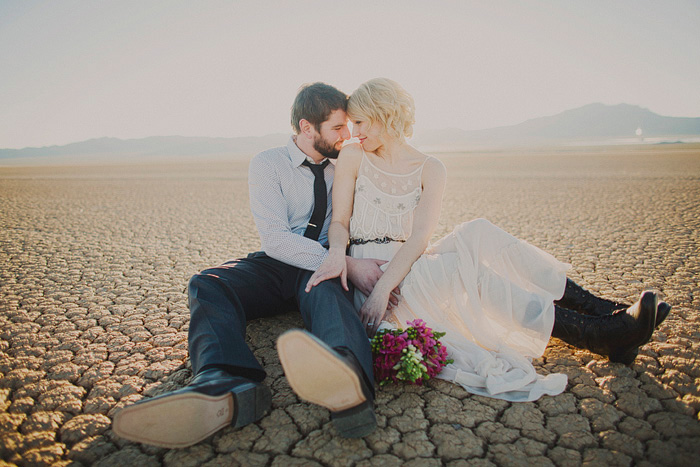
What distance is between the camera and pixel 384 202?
253 cm

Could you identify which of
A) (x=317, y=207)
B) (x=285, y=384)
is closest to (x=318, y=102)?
(x=317, y=207)

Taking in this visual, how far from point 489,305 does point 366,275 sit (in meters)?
0.72

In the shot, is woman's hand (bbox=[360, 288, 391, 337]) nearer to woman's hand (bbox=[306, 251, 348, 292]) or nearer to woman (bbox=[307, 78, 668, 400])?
woman (bbox=[307, 78, 668, 400])

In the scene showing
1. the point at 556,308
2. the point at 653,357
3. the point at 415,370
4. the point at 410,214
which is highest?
the point at 410,214

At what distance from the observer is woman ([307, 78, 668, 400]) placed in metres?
2.01

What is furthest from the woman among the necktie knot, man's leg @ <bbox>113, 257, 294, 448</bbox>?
man's leg @ <bbox>113, 257, 294, 448</bbox>

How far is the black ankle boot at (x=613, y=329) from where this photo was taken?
1916mm

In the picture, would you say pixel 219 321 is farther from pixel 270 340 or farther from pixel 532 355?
pixel 532 355

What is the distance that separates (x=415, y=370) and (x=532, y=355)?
2.42 ft

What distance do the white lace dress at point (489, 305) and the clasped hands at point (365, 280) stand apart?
0.11 m

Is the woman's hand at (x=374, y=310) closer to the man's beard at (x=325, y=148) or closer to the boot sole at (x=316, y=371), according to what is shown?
the boot sole at (x=316, y=371)

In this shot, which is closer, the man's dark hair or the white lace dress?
the white lace dress

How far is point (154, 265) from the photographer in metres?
4.62

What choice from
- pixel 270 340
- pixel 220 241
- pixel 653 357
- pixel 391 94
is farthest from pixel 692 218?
pixel 220 241
